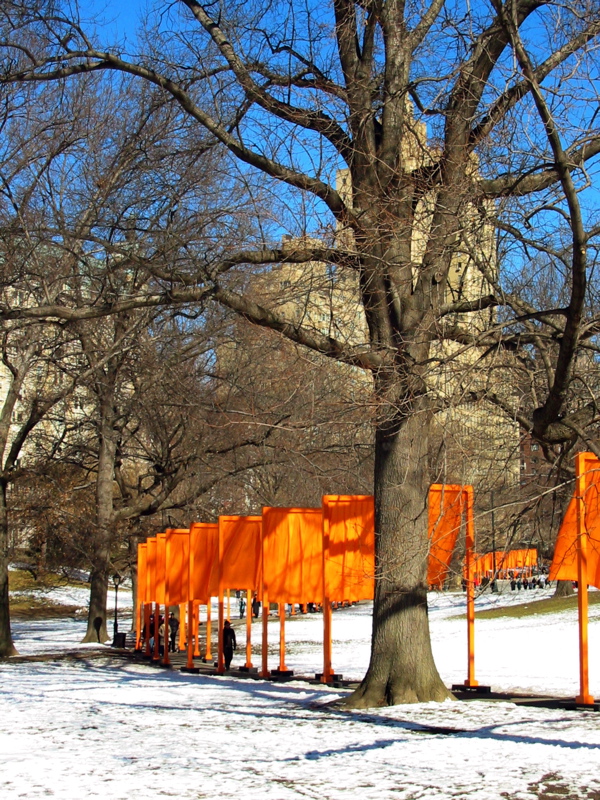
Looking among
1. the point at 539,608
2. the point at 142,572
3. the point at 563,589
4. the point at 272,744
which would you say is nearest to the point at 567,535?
the point at 272,744

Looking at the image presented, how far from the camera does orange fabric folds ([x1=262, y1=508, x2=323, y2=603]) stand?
17.7 meters

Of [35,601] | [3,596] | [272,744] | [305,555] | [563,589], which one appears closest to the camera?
[272,744]

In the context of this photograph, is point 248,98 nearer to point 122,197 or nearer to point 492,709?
point 122,197

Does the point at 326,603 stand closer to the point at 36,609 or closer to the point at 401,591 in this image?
the point at 401,591

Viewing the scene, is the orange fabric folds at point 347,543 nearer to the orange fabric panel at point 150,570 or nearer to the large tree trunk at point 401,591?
the large tree trunk at point 401,591

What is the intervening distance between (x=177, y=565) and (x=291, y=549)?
20.4 feet

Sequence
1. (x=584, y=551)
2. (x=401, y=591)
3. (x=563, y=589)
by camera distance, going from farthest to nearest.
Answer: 1. (x=563, y=589)
2. (x=584, y=551)
3. (x=401, y=591)

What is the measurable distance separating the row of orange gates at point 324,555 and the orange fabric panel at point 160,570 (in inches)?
26.0

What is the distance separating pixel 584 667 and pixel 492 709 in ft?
4.39

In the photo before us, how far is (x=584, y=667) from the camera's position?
1288 centimetres

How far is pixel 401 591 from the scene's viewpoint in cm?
1312

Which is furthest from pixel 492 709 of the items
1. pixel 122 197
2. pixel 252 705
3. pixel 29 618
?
pixel 29 618

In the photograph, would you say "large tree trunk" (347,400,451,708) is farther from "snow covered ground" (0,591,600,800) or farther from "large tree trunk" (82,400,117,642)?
"large tree trunk" (82,400,117,642)

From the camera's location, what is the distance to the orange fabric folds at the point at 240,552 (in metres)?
19.9
